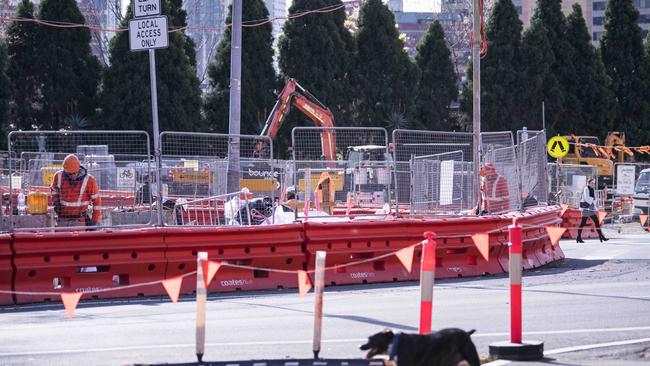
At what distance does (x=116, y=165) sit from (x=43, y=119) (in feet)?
122

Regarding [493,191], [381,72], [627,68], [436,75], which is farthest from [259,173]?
[627,68]

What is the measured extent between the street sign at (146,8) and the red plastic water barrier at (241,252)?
389 centimetres

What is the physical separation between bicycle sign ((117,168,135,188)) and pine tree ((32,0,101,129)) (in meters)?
35.6

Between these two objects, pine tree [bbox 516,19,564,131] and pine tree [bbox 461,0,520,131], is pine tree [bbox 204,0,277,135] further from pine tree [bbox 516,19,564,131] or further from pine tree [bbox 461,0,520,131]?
pine tree [bbox 516,19,564,131]

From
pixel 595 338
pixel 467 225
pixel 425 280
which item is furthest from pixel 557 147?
pixel 425 280

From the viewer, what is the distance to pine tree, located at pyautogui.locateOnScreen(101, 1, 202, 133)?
51.5 m

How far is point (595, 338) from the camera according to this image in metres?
10.7

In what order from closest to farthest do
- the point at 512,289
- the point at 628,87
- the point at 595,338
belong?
the point at 512,289 < the point at 595,338 < the point at 628,87

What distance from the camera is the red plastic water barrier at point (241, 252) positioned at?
1609 cm

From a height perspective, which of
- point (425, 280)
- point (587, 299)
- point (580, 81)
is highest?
point (580, 81)

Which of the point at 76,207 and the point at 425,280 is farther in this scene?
the point at 76,207

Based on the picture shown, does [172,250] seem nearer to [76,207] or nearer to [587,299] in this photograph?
[76,207]

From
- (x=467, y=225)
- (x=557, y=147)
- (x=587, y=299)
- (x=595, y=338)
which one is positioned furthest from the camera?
(x=557, y=147)

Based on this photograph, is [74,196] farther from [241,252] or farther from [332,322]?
[332,322]
